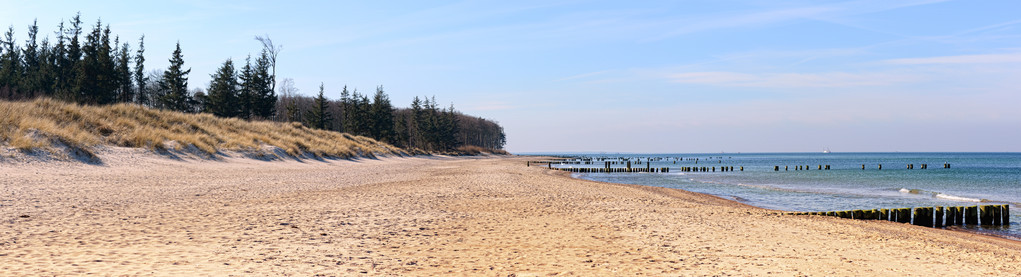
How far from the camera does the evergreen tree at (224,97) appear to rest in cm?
6228

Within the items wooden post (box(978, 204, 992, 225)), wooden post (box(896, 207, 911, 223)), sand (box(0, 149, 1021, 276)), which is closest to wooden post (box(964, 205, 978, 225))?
wooden post (box(978, 204, 992, 225))

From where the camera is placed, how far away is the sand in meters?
6.39

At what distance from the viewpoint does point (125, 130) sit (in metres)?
26.5

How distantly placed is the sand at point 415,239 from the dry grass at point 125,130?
6.75m

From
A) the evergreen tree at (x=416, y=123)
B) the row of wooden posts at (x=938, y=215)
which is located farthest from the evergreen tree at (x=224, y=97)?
the row of wooden posts at (x=938, y=215)

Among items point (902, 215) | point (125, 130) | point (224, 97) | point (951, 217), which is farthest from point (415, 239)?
point (224, 97)

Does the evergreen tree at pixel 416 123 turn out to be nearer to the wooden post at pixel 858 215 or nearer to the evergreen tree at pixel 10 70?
the evergreen tree at pixel 10 70

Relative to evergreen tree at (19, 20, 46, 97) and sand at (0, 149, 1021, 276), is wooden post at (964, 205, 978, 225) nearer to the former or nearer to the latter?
sand at (0, 149, 1021, 276)

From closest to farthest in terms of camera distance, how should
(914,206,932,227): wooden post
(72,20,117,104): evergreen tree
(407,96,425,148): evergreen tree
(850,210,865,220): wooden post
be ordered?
(850,210,865,220): wooden post, (914,206,932,227): wooden post, (72,20,117,104): evergreen tree, (407,96,425,148): evergreen tree

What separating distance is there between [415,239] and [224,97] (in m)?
62.0

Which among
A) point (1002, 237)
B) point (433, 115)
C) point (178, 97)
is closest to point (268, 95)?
point (178, 97)

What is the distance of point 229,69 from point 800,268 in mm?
70725

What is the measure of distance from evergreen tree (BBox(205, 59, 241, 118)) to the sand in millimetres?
51182

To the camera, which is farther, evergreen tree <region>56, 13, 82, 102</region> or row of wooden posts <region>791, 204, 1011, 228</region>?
evergreen tree <region>56, 13, 82, 102</region>
